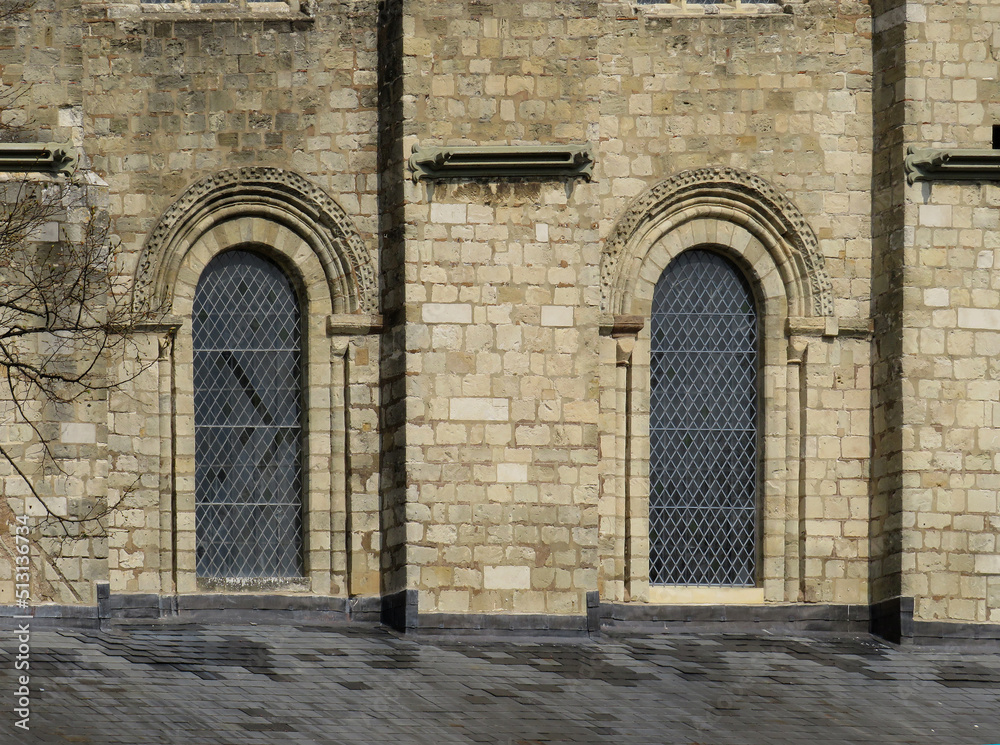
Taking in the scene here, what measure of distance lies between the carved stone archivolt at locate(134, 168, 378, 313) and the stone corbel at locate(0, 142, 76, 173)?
1.19 m

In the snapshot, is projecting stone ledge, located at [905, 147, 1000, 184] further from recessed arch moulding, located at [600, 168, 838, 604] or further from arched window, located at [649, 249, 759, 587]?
arched window, located at [649, 249, 759, 587]

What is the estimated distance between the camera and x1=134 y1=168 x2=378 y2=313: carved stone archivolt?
2102cm

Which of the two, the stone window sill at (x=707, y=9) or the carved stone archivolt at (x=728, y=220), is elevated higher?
the stone window sill at (x=707, y=9)

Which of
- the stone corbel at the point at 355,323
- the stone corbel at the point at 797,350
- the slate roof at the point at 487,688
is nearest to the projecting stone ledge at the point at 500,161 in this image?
the stone corbel at the point at 355,323

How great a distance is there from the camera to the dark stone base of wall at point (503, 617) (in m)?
20.1

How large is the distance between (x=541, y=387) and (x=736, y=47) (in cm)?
377

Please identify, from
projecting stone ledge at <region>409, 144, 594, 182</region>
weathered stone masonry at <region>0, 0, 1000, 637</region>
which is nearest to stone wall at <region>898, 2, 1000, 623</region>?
weathered stone masonry at <region>0, 0, 1000, 637</region>

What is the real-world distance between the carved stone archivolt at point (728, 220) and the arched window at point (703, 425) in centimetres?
40

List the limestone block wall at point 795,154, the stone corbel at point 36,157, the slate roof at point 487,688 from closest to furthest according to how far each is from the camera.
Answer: the slate roof at point 487,688, the stone corbel at point 36,157, the limestone block wall at point 795,154

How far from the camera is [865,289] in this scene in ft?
70.4

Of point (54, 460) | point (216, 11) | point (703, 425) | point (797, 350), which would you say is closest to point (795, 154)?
point (797, 350)

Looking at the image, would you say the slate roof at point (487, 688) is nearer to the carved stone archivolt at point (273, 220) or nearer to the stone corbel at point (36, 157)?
the carved stone archivolt at point (273, 220)

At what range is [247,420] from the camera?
2112 centimetres

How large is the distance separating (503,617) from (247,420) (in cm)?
304
